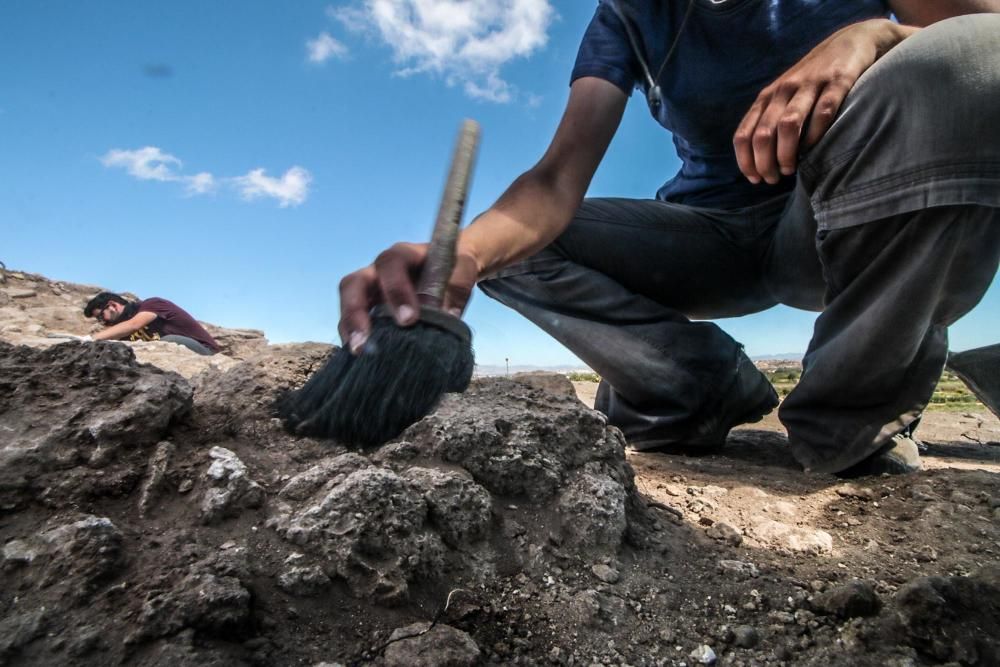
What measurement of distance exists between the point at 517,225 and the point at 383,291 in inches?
32.5

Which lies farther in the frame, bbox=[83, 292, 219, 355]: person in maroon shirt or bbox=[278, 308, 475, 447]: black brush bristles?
bbox=[83, 292, 219, 355]: person in maroon shirt

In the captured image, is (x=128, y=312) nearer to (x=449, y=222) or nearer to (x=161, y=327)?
(x=161, y=327)

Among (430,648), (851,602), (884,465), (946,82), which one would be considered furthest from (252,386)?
(884,465)

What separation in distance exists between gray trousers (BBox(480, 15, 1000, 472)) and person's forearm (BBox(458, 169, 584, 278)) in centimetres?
53

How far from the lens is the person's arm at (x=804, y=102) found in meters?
1.70

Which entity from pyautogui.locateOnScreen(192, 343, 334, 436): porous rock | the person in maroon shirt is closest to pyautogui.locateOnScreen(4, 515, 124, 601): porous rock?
pyautogui.locateOnScreen(192, 343, 334, 436): porous rock

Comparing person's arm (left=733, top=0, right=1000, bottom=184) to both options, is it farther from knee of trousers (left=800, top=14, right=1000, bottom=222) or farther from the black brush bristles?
the black brush bristles

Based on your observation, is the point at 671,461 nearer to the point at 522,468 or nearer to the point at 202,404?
the point at 522,468

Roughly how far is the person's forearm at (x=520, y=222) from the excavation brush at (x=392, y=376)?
0.40 metres

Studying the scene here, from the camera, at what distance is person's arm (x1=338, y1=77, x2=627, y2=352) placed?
137 centimetres

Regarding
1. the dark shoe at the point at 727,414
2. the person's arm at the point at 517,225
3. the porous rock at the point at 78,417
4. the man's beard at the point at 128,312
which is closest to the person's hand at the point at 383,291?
the person's arm at the point at 517,225

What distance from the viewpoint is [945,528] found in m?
1.66

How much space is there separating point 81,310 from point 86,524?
10.8 metres

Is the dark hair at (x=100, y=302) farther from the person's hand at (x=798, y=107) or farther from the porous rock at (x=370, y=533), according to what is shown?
the person's hand at (x=798, y=107)
